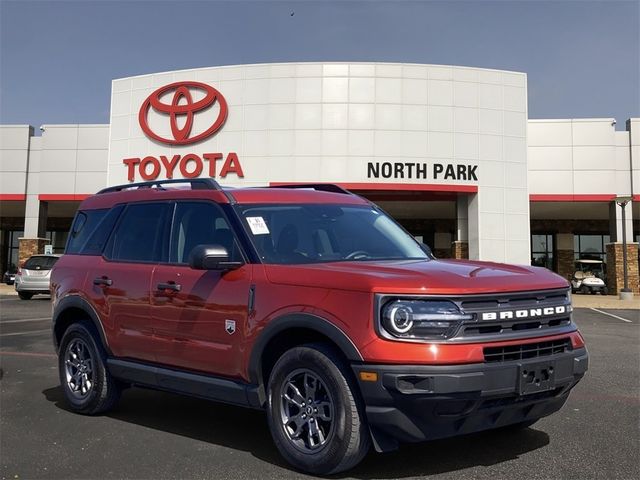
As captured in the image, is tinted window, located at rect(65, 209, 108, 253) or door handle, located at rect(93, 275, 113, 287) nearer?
door handle, located at rect(93, 275, 113, 287)

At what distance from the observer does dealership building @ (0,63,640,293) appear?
26.3 meters

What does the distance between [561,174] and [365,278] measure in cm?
2869

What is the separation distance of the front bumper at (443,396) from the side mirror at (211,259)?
1299 mm

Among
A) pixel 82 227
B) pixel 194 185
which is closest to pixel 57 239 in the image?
pixel 82 227

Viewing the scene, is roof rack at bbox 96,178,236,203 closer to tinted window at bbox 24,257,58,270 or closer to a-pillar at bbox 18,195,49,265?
tinted window at bbox 24,257,58,270

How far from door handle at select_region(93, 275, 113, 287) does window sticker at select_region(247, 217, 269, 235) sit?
1613 mm

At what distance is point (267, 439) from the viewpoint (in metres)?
4.76

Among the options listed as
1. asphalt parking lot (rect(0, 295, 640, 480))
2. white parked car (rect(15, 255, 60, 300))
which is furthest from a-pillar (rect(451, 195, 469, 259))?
asphalt parking lot (rect(0, 295, 640, 480))

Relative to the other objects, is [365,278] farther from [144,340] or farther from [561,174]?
[561,174]

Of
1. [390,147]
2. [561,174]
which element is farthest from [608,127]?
[390,147]

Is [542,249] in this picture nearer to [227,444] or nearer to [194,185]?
[194,185]

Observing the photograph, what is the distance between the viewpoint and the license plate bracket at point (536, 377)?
3654mm

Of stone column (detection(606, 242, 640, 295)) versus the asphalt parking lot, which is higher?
stone column (detection(606, 242, 640, 295))

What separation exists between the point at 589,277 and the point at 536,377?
108 feet
